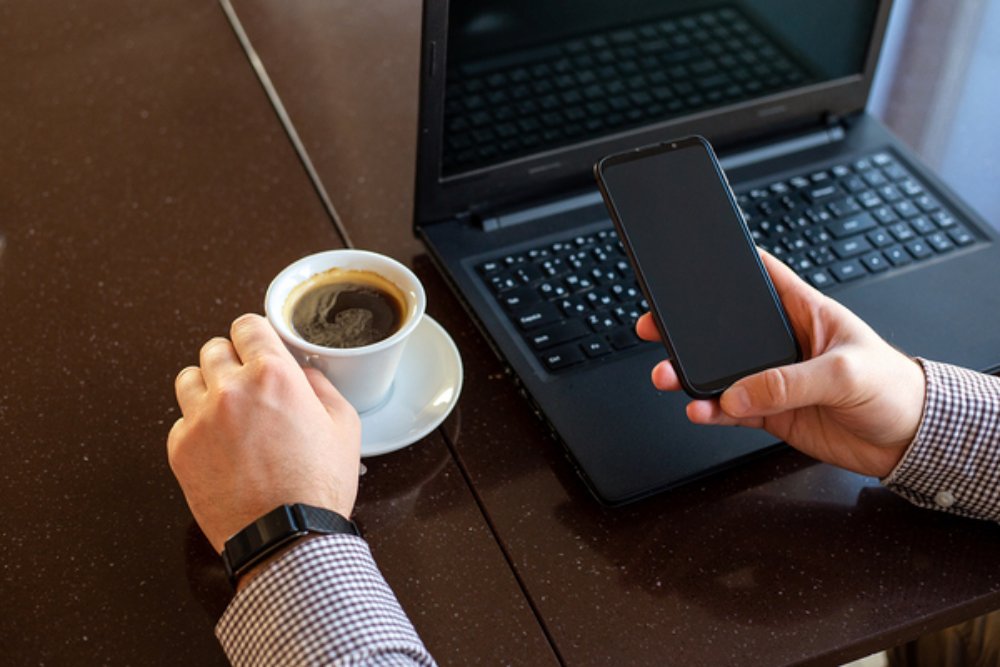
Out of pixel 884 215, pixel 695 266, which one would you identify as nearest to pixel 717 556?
pixel 695 266

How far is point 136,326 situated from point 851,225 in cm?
63

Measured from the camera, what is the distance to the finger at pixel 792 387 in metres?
0.75

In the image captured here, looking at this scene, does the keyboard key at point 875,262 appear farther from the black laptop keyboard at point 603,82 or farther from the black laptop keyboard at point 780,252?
the black laptop keyboard at point 603,82

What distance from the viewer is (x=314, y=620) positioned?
2.19 ft

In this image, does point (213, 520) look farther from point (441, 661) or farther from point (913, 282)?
point (913, 282)

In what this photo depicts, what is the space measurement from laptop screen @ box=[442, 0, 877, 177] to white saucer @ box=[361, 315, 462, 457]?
156 mm

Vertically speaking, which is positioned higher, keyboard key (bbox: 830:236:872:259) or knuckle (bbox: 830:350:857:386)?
knuckle (bbox: 830:350:857:386)

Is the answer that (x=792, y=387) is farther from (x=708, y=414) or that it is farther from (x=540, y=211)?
(x=540, y=211)

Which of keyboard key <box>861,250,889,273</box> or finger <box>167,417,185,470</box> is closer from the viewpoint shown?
finger <box>167,417,185,470</box>

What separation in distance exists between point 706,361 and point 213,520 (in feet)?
1.16

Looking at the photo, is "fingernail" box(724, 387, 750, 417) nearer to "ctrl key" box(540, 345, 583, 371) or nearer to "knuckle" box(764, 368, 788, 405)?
"knuckle" box(764, 368, 788, 405)

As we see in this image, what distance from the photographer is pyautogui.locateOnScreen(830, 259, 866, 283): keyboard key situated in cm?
97

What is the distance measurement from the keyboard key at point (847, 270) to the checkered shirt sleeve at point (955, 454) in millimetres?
161

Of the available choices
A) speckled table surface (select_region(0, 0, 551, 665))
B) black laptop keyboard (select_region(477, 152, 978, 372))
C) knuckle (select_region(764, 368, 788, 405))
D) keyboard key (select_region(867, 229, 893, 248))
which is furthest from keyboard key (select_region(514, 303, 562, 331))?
keyboard key (select_region(867, 229, 893, 248))
